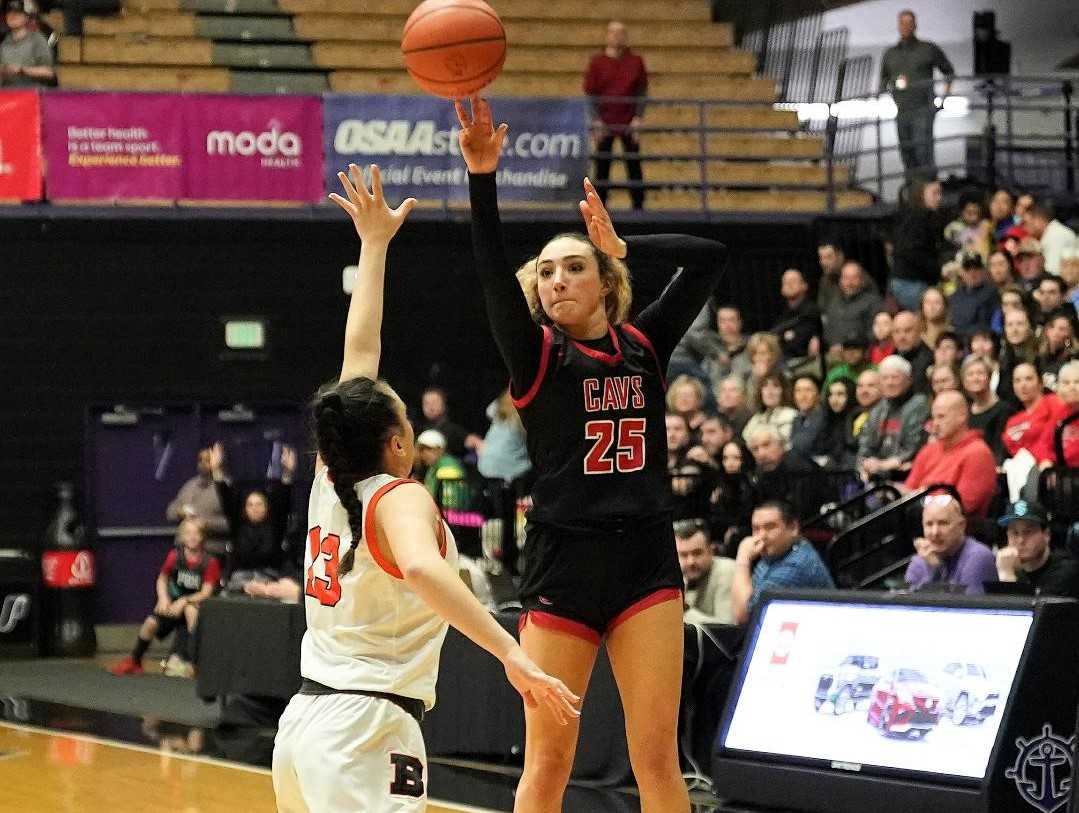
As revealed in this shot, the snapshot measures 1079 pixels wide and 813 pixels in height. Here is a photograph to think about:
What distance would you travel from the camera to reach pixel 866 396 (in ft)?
39.3

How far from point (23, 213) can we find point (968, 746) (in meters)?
10.3

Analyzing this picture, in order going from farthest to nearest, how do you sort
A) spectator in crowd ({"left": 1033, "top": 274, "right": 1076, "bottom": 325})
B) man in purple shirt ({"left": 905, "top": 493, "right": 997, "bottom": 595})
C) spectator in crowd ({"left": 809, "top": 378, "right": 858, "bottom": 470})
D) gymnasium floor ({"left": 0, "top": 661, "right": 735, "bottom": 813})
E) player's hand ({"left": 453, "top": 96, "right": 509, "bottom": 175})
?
spectator in crowd ({"left": 809, "top": 378, "right": 858, "bottom": 470}), spectator in crowd ({"left": 1033, "top": 274, "right": 1076, "bottom": 325}), man in purple shirt ({"left": 905, "top": 493, "right": 997, "bottom": 595}), gymnasium floor ({"left": 0, "top": 661, "right": 735, "bottom": 813}), player's hand ({"left": 453, "top": 96, "right": 509, "bottom": 175})

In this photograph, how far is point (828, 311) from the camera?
46.9 ft

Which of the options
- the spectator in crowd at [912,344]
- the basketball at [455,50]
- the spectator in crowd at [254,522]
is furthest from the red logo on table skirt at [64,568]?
the basketball at [455,50]

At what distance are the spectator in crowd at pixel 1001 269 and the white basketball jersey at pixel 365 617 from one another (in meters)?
9.34

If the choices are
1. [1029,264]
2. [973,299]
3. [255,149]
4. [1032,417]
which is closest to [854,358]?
[973,299]

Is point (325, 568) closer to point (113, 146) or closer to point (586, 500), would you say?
point (586, 500)

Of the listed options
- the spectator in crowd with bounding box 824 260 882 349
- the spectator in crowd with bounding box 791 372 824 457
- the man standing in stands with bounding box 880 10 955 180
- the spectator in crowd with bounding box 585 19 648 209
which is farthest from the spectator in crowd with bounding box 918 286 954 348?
the spectator in crowd with bounding box 585 19 648 209

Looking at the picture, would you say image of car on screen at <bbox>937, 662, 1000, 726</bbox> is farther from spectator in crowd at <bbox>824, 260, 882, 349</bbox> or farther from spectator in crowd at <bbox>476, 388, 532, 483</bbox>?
spectator in crowd at <bbox>824, 260, 882, 349</bbox>

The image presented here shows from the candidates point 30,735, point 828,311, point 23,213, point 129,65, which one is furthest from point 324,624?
point 129,65

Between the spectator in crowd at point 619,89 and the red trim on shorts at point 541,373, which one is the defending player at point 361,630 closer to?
the red trim on shorts at point 541,373

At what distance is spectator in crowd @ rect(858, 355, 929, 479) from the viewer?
11.1m

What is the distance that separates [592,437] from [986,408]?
248 inches

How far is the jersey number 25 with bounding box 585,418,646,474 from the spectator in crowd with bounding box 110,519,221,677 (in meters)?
9.22
